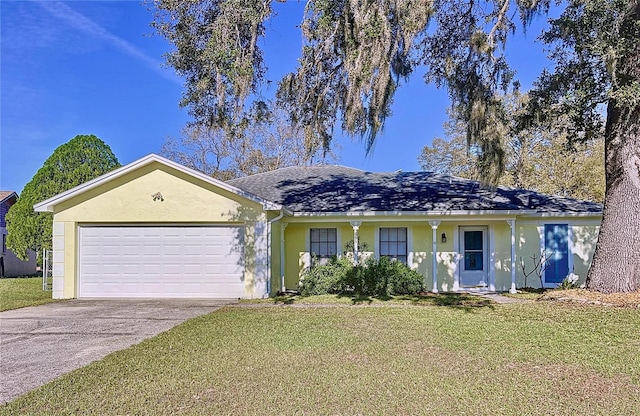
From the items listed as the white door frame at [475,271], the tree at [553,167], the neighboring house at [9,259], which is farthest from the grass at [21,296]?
the tree at [553,167]

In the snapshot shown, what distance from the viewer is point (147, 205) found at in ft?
40.3

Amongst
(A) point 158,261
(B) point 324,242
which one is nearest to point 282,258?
(B) point 324,242

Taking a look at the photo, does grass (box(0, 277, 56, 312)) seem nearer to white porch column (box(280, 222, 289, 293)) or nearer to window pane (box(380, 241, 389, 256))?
white porch column (box(280, 222, 289, 293))

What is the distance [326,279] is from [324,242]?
5.92 ft

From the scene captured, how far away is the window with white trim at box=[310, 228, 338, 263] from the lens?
45.0ft

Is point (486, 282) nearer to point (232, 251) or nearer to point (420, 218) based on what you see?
point (420, 218)

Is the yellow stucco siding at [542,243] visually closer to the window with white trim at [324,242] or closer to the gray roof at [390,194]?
the gray roof at [390,194]

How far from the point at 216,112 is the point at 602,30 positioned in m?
7.57

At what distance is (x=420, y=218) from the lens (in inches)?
509

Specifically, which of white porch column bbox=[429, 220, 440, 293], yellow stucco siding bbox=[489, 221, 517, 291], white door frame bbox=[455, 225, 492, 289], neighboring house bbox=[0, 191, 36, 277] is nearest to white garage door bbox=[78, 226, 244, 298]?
white porch column bbox=[429, 220, 440, 293]

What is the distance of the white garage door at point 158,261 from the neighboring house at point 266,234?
27mm

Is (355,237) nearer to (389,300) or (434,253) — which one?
(434,253)

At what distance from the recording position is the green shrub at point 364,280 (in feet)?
39.9

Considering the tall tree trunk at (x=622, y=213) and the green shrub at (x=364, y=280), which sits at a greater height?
the tall tree trunk at (x=622, y=213)
